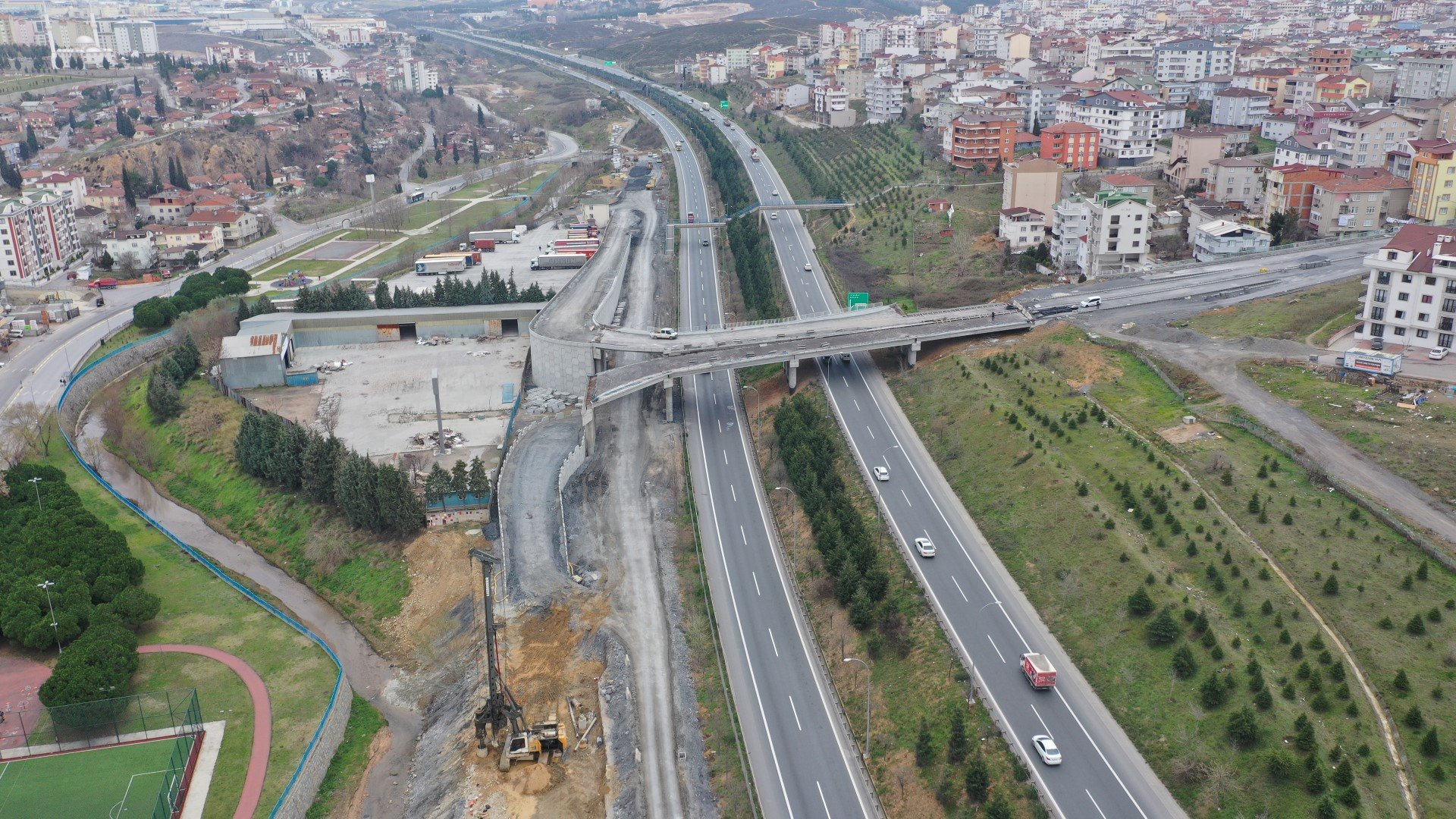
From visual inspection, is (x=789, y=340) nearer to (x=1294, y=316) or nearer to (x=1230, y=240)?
(x=1294, y=316)

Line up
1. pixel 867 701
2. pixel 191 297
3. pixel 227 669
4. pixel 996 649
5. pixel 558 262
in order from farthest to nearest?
pixel 558 262
pixel 191 297
pixel 227 669
pixel 996 649
pixel 867 701

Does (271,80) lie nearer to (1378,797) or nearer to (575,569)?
(575,569)

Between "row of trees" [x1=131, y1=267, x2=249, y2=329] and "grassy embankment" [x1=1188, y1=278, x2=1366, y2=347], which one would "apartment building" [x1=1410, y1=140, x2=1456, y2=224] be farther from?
"row of trees" [x1=131, y1=267, x2=249, y2=329]

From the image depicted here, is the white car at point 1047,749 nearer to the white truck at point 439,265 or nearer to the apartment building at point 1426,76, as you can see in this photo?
the white truck at point 439,265

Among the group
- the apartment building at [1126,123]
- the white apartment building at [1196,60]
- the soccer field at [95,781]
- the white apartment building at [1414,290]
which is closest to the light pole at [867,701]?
the soccer field at [95,781]

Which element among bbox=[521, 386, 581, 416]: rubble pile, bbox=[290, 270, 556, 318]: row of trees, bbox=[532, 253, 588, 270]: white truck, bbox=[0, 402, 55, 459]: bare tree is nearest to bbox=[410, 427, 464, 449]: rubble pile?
bbox=[521, 386, 581, 416]: rubble pile

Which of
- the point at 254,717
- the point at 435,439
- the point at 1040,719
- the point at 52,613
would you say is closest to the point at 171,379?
the point at 435,439

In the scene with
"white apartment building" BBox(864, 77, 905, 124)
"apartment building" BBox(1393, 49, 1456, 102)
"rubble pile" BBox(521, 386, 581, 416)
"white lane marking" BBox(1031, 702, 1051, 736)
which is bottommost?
"white lane marking" BBox(1031, 702, 1051, 736)

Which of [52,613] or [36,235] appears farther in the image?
[36,235]

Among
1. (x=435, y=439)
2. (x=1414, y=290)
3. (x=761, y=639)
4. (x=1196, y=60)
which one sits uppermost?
(x=1196, y=60)
